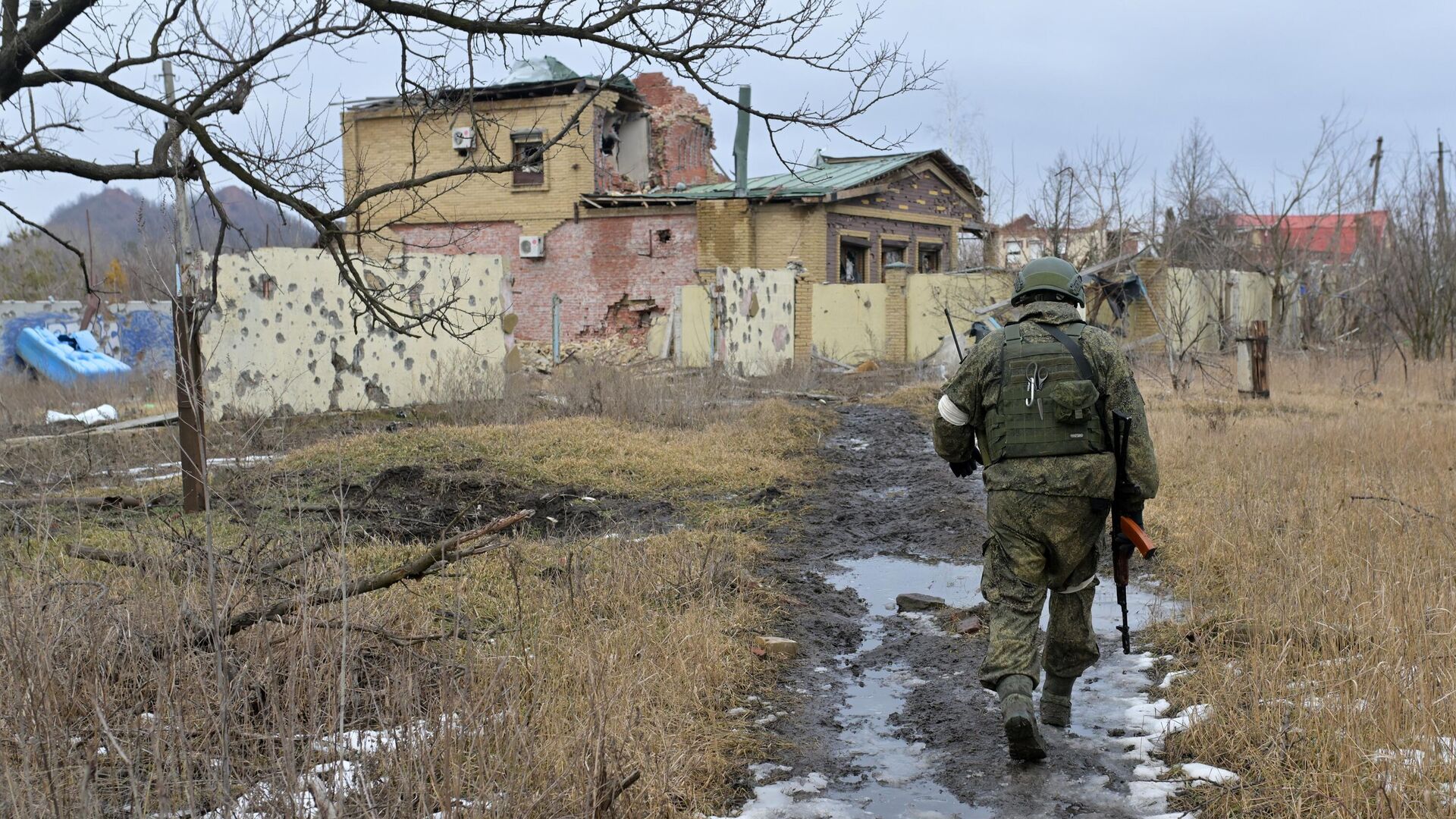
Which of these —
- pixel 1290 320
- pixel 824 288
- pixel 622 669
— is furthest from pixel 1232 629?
pixel 1290 320

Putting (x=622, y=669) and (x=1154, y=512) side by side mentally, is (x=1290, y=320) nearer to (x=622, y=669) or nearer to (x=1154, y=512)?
(x=1154, y=512)

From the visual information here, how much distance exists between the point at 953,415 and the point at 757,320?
15.9 metres

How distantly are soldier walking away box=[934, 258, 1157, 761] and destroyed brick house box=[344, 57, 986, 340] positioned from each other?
20283 millimetres

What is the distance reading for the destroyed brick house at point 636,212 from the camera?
25156mm

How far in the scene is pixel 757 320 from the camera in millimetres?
20219

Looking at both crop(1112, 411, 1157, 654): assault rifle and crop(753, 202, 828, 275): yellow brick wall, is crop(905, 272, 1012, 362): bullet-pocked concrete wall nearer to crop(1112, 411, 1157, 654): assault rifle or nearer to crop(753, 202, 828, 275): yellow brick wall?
crop(753, 202, 828, 275): yellow brick wall

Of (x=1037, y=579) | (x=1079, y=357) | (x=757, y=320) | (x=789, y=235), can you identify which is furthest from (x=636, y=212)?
(x=1037, y=579)

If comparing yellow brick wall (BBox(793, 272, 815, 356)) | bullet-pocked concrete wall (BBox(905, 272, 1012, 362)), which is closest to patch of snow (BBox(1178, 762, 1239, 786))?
bullet-pocked concrete wall (BBox(905, 272, 1012, 362))

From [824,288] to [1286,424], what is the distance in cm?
1380

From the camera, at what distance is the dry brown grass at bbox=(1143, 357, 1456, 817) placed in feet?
11.0

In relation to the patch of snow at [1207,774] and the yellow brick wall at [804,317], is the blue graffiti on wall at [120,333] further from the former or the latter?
the patch of snow at [1207,774]

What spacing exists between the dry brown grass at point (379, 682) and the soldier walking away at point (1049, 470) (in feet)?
3.58

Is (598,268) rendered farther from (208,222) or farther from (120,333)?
(208,222)

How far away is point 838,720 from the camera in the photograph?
4.46 m
